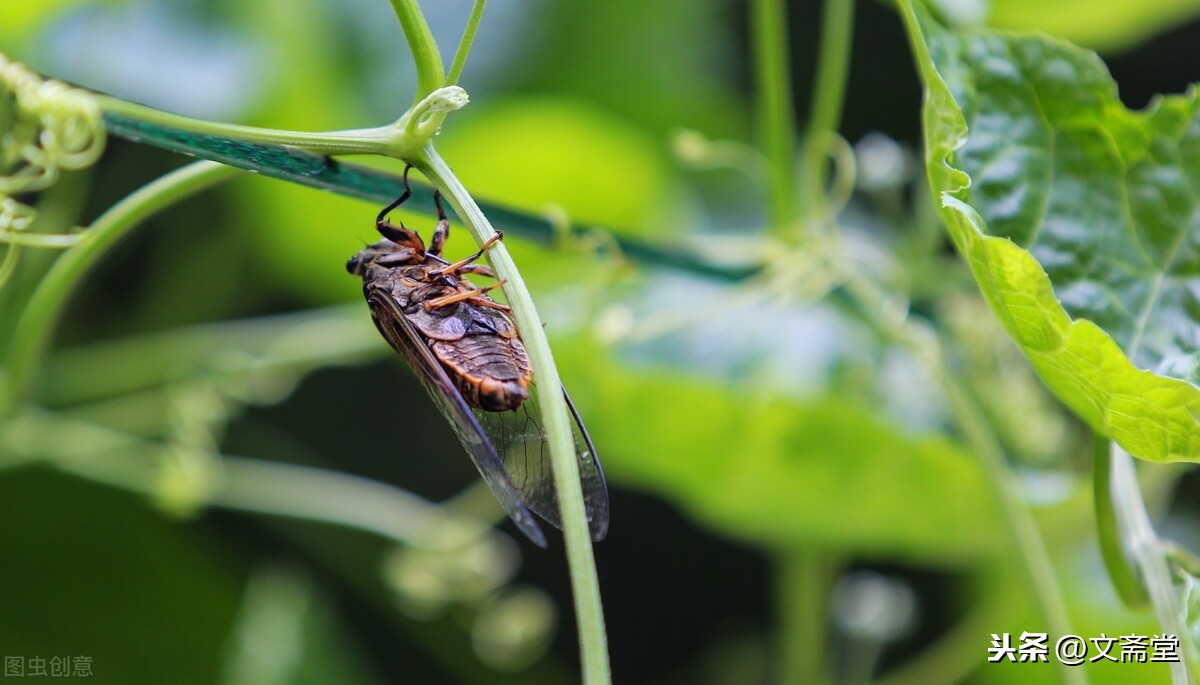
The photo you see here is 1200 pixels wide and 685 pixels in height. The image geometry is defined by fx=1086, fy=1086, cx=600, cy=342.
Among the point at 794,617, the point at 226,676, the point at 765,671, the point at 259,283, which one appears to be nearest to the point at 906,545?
the point at 794,617

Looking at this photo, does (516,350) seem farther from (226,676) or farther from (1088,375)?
(226,676)

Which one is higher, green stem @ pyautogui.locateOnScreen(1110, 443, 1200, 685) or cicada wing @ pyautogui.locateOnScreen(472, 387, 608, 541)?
cicada wing @ pyautogui.locateOnScreen(472, 387, 608, 541)

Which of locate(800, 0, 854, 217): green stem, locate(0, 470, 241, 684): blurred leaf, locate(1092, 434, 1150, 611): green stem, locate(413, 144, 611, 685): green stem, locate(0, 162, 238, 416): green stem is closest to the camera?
locate(413, 144, 611, 685): green stem

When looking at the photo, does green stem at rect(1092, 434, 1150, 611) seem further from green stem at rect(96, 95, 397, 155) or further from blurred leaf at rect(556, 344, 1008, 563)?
green stem at rect(96, 95, 397, 155)

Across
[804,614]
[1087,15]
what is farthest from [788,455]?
[1087,15]

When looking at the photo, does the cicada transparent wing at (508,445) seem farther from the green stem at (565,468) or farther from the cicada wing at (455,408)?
the green stem at (565,468)

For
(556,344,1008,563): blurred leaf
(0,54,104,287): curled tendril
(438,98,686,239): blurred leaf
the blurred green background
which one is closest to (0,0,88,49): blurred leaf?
the blurred green background
